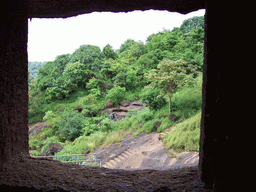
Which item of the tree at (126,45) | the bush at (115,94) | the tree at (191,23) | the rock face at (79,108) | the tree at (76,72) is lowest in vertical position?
the rock face at (79,108)

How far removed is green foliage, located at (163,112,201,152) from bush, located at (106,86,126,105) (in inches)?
364

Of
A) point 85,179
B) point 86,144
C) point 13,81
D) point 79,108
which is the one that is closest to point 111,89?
point 79,108

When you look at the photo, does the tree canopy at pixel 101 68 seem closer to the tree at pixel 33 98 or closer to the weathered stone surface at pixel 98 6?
the tree at pixel 33 98

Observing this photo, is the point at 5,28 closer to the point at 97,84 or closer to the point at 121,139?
the point at 121,139

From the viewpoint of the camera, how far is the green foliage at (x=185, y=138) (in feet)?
26.3

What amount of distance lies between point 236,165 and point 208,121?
0.33m

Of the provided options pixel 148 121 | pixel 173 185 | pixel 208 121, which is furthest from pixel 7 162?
pixel 148 121

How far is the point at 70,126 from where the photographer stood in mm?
14070

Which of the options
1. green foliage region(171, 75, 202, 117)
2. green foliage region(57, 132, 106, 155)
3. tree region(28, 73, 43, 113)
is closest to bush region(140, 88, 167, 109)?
green foliage region(171, 75, 202, 117)

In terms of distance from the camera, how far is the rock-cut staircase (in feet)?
28.0

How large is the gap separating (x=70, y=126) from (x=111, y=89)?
6166 millimetres

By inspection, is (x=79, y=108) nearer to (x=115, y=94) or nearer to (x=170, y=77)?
(x=115, y=94)

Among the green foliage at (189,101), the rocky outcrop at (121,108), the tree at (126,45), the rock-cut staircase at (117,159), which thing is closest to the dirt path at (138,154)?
the rock-cut staircase at (117,159)

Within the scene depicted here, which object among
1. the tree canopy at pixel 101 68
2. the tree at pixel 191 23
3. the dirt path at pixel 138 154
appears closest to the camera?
the dirt path at pixel 138 154
